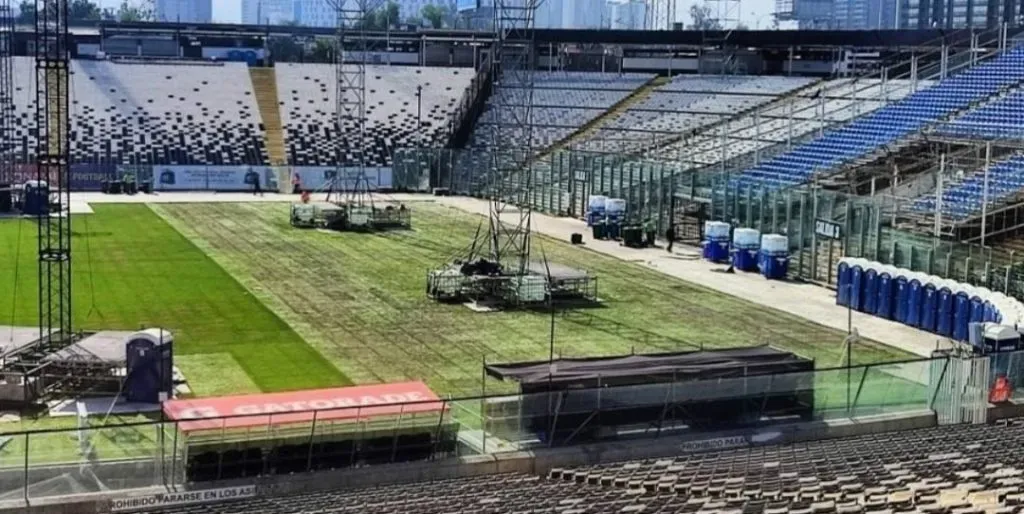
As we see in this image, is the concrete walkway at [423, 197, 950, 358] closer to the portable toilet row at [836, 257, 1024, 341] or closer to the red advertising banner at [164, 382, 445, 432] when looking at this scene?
the portable toilet row at [836, 257, 1024, 341]

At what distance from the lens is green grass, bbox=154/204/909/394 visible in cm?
2806

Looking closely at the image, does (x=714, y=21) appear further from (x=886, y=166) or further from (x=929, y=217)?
(x=929, y=217)

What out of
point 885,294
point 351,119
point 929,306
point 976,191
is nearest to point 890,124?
point 976,191

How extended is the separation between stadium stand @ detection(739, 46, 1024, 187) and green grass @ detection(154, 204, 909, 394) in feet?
31.9

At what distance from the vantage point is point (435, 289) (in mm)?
35312

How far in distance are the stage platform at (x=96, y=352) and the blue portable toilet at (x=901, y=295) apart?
1882 centimetres

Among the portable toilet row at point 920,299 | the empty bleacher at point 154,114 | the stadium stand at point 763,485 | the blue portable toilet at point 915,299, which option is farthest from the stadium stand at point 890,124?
the empty bleacher at point 154,114

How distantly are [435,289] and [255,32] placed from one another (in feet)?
208

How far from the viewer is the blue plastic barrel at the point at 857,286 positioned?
3447 centimetres

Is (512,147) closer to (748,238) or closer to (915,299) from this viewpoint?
(748,238)

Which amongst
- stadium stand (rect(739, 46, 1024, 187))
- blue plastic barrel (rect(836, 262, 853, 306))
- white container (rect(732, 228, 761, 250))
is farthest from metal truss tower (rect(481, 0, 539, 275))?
stadium stand (rect(739, 46, 1024, 187))

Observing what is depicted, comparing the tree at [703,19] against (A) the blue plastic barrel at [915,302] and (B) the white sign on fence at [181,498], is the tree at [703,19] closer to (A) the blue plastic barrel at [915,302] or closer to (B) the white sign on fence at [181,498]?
(A) the blue plastic barrel at [915,302]

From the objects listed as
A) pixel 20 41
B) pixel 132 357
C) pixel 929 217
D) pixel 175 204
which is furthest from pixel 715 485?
pixel 20 41

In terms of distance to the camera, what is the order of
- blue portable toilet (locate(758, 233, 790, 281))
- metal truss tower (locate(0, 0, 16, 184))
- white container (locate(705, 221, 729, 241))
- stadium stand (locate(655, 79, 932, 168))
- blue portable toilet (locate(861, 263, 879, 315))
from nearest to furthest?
blue portable toilet (locate(861, 263, 879, 315)) → blue portable toilet (locate(758, 233, 790, 281)) → white container (locate(705, 221, 729, 241)) → stadium stand (locate(655, 79, 932, 168)) → metal truss tower (locate(0, 0, 16, 184))
